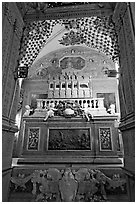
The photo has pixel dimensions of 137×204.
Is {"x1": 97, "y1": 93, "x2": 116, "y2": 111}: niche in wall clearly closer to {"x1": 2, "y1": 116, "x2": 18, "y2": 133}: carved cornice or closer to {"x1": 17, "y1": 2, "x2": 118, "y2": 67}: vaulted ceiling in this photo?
{"x1": 17, "y1": 2, "x2": 118, "y2": 67}: vaulted ceiling

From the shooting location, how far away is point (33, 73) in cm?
1129

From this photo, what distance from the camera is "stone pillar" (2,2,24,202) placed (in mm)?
2359

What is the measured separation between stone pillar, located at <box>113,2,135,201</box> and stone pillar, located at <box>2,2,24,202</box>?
182 centimetres

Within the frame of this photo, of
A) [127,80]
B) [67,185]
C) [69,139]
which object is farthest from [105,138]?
[127,80]

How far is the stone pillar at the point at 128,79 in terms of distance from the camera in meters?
2.16

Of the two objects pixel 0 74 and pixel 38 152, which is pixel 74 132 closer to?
pixel 38 152

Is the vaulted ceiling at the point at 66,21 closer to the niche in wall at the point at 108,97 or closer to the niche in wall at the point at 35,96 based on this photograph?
the niche in wall at the point at 108,97

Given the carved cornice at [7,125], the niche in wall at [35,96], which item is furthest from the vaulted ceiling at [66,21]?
the niche in wall at [35,96]

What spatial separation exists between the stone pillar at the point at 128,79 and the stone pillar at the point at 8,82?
1.82 metres

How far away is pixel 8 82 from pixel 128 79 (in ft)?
6.31

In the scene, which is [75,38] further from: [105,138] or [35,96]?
[35,96]

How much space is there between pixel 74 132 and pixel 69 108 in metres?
1.11

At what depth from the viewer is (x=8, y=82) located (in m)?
2.57

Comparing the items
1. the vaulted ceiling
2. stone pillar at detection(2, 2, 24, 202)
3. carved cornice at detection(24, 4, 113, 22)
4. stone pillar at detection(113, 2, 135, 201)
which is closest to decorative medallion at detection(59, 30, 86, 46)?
the vaulted ceiling
